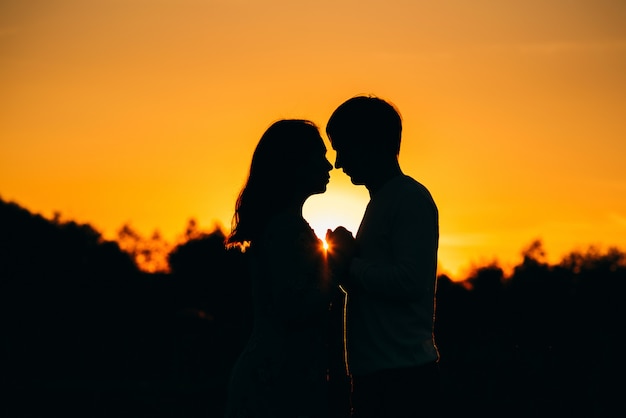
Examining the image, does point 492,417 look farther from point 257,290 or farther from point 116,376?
point 116,376

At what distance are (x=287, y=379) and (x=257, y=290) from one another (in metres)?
0.47

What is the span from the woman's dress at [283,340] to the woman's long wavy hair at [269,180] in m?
0.09

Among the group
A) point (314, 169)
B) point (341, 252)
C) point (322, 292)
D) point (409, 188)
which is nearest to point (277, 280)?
point (322, 292)

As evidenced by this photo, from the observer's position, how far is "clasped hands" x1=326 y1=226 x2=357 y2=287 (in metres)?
4.81

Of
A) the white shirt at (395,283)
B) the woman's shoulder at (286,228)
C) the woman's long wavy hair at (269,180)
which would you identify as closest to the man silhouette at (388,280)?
the white shirt at (395,283)

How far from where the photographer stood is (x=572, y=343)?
13.5 metres

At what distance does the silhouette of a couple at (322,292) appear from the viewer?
4.67 metres

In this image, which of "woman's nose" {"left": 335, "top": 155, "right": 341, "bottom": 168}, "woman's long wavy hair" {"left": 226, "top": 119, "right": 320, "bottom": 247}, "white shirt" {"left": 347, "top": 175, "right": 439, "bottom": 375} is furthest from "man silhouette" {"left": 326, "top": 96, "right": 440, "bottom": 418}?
"woman's long wavy hair" {"left": 226, "top": 119, "right": 320, "bottom": 247}

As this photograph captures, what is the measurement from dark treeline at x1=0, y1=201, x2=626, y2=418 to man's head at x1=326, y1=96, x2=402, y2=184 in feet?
2.77

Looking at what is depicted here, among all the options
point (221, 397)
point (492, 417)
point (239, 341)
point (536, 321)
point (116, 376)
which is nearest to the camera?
point (492, 417)

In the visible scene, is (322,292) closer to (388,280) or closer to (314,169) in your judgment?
(388,280)

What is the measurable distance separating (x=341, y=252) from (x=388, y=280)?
35 centimetres

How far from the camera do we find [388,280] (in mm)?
4621

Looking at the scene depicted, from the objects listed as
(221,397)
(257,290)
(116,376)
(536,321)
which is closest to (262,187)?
(257,290)
